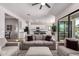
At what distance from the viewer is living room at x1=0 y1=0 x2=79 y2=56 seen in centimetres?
358

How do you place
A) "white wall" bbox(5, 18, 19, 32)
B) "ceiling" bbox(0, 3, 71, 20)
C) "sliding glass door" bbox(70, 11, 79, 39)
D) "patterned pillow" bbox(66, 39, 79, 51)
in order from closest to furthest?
"patterned pillow" bbox(66, 39, 79, 51), "ceiling" bbox(0, 3, 71, 20), "sliding glass door" bbox(70, 11, 79, 39), "white wall" bbox(5, 18, 19, 32)

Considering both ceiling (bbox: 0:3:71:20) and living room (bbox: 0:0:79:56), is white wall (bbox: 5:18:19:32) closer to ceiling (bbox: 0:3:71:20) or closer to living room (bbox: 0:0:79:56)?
living room (bbox: 0:0:79:56)

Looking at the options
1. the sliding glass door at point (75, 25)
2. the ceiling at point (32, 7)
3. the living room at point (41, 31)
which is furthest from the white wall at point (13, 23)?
the sliding glass door at point (75, 25)

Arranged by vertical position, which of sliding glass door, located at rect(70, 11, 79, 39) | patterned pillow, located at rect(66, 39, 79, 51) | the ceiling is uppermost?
the ceiling

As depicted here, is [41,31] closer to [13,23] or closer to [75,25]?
[13,23]

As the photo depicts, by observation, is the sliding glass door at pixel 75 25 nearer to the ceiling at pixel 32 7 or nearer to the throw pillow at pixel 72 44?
the ceiling at pixel 32 7

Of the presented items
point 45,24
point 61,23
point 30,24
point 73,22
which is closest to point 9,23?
point 30,24

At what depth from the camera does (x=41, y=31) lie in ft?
44.9

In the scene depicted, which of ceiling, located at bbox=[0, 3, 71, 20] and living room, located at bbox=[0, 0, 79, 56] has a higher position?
ceiling, located at bbox=[0, 3, 71, 20]

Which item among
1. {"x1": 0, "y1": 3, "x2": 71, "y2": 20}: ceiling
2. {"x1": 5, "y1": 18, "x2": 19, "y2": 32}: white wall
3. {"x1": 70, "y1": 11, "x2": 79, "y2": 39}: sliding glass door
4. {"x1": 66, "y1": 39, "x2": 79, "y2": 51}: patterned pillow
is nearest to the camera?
{"x1": 66, "y1": 39, "x2": 79, "y2": 51}: patterned pillow

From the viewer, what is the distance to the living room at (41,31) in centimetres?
358

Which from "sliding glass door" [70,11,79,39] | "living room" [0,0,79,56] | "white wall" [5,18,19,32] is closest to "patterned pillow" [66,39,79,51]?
"living room" [0,0,79,56]

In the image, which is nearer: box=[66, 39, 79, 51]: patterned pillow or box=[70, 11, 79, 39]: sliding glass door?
box=[66, 39, 79, 51]: patterned pillow

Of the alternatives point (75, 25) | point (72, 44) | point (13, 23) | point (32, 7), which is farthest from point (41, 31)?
point (72, 44)
